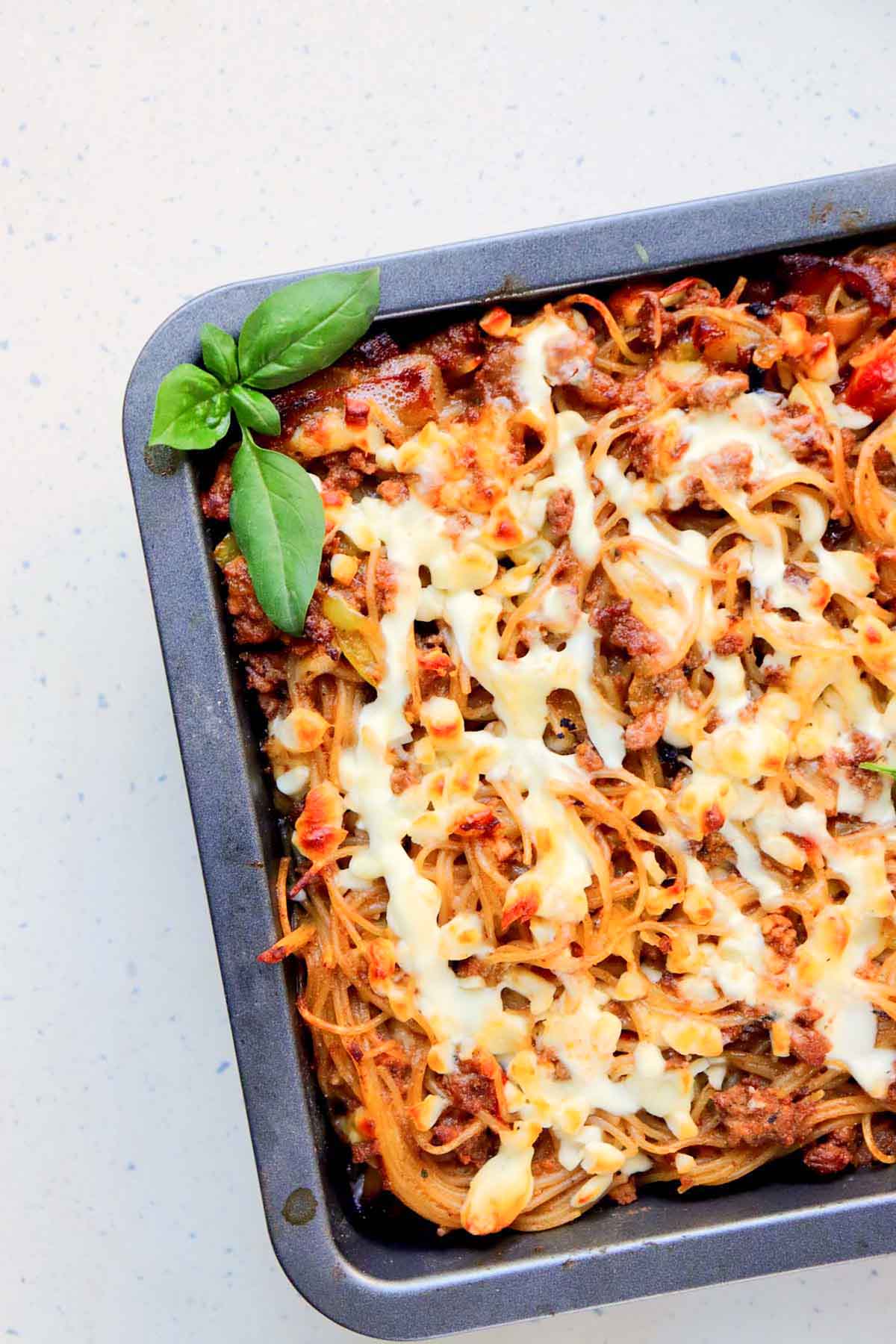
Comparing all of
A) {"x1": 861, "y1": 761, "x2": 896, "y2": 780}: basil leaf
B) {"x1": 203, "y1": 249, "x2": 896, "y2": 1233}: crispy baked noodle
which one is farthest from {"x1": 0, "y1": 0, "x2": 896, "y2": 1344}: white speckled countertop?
{"x1": 861, "y1": 761, "x2": 896, "y2": 780}: basil leaf

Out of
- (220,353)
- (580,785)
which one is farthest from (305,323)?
(580,785)

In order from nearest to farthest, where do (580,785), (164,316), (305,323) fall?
(305,323), (580,785), (164,316)

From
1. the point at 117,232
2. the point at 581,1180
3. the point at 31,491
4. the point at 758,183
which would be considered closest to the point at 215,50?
the point at 117,232

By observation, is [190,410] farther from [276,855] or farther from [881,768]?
[881,768]

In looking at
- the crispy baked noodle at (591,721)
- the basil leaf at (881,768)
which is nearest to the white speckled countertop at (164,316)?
the crispy baked noodle at (591,721)

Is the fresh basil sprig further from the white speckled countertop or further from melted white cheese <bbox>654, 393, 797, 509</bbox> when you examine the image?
the white speckled countertop

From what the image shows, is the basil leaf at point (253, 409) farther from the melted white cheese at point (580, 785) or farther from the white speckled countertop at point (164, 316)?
the white speckled countertop at point (164, 316)

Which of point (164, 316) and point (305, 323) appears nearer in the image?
point (305, 323)
